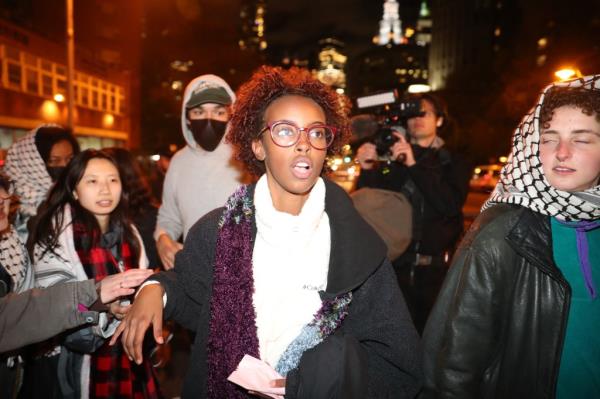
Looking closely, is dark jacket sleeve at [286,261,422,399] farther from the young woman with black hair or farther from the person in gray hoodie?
the person in gray hoodie

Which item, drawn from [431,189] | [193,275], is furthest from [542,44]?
[193,275]

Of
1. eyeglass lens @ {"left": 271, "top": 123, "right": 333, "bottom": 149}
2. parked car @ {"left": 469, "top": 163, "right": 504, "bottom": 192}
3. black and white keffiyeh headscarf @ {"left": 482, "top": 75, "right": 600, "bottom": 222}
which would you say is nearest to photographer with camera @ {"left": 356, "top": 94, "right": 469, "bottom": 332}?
black and white keffiyeh headscarf @ {"left": 482, "top": 75, "right": 600, "bottom": 222}

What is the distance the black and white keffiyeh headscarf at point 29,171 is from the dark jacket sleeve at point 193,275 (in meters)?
2.52

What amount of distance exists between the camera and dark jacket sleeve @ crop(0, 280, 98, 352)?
7.69 feet

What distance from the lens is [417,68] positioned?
96.9 meters

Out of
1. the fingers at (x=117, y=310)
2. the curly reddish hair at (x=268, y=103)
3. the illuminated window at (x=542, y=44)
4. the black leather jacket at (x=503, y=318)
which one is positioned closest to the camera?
the black leather jacket at (x=503, y=318)

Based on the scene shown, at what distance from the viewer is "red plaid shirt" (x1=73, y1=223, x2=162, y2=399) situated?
2590 millimetres

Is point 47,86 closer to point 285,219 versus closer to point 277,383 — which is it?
point 285,219

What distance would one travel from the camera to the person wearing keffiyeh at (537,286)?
1712mm

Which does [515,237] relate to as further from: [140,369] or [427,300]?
[140,369]

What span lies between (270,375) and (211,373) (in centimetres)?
32

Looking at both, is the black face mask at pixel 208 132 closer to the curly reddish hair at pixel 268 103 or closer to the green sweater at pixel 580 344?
the curly reddish hair at pixel 268 103

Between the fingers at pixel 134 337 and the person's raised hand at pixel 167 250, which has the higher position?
the person's raised hand at pixel 167 250

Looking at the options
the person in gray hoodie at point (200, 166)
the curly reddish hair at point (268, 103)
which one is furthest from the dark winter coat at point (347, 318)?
the person in gray hoodie at point (200, 166)
